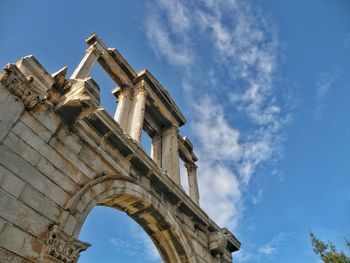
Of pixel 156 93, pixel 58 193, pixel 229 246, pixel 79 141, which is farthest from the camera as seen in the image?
pixel 156 93

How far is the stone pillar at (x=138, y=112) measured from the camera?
9508 mm

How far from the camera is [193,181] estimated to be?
1239cm

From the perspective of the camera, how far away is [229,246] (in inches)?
381

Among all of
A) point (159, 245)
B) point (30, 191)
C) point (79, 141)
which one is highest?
point (79, 141)

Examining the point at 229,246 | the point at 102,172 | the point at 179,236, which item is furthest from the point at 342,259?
the point at 102,172

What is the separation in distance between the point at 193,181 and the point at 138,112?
12.7 ft

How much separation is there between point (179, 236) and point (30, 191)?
4381mm

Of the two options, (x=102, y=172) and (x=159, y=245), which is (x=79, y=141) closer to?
(x=102, y=172)

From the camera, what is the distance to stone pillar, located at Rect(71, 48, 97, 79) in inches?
336

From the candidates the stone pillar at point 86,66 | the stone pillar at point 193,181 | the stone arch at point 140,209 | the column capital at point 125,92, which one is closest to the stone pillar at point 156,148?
the stone pillar at point 193,181

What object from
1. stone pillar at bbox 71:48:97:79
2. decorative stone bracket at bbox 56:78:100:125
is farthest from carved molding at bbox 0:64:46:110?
stone pillar at bbox 71:48:97:79

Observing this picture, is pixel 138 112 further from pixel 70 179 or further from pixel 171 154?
pixel 70 179

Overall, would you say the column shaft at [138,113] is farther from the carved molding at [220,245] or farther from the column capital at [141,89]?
the carved molding at [220,245]

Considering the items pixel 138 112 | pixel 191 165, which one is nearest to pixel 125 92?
pixel 138 112
